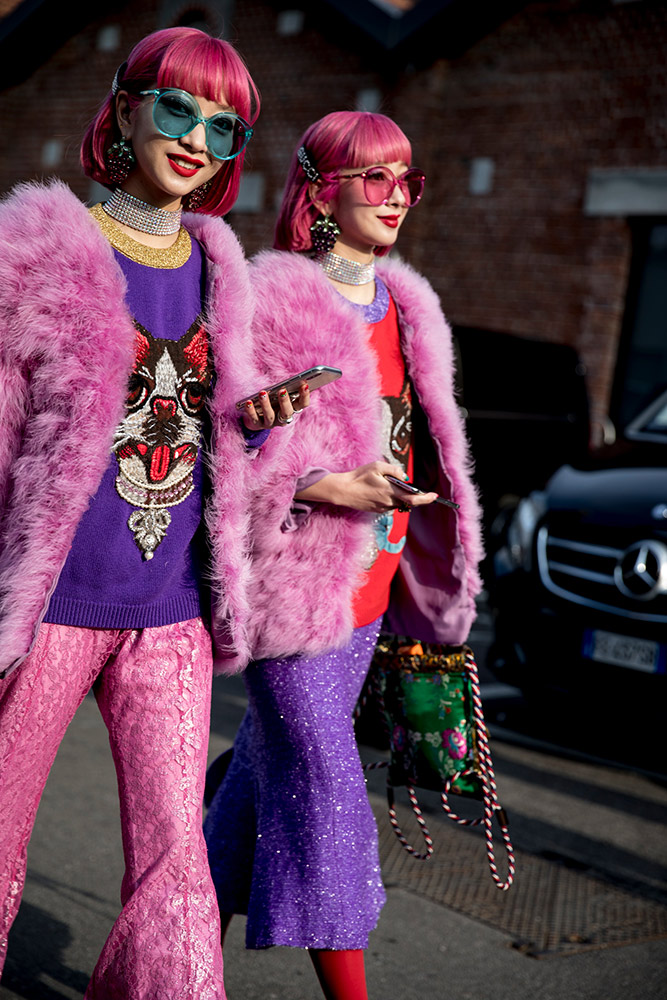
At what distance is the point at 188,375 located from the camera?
2311 mm

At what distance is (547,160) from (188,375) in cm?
1252

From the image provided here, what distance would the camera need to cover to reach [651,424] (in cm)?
658

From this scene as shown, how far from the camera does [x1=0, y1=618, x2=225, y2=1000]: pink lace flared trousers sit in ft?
7.18

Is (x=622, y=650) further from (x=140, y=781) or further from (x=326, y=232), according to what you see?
(x=140, y=781)

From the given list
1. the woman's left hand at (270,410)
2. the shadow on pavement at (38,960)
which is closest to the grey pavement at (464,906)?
the shadow on pavement at (38,960)

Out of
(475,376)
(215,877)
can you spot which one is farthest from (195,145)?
(475,376)

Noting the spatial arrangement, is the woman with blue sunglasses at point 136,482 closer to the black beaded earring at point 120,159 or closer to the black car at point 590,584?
the black beaded earring at point 120,159

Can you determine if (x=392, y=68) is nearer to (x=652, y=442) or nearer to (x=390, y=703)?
(x=652, y=442)

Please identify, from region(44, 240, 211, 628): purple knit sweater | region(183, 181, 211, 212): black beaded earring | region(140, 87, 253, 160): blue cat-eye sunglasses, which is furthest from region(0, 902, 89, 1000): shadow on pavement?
region(140, 87, 253, 160): blue cat-eye sunglasses

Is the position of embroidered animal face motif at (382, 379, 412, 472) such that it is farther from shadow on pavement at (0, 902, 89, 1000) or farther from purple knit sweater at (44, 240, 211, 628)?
shadow on pavement at (0, 902, 89, 1000)

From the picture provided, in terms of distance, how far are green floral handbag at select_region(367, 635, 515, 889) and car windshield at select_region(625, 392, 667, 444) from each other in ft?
11.7

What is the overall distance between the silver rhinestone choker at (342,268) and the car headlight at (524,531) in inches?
122

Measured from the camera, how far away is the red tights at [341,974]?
2617 mm

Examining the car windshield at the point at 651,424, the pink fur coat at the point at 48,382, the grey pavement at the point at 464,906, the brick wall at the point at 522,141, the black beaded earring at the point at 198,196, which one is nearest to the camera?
the pink fur coat at the point at 48,382
